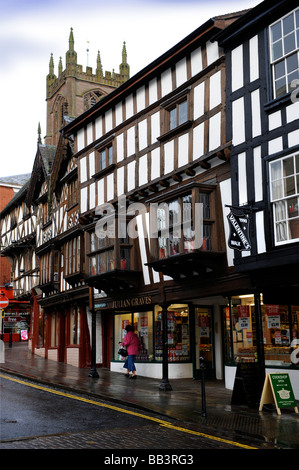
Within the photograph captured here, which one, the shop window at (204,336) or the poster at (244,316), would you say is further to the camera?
the shop window at (204,336)

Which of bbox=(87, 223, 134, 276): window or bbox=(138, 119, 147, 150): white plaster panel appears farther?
bbox=(138, 119, 147, 150): white plaster panel

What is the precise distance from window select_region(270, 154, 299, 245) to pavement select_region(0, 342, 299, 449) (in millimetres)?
3895

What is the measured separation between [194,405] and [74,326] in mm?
13233

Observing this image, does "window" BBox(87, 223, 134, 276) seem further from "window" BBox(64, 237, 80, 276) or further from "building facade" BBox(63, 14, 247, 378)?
"window" BBox(64, 237, 80, 276)

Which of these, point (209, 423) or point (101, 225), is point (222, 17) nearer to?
point (101, 225)

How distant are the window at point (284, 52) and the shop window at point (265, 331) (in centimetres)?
556

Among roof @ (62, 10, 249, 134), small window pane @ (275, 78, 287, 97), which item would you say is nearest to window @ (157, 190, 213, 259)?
small window pane @ (275, 78, 287, 97)

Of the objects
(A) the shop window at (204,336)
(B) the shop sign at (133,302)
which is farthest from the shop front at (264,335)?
(B) the shop sign at (133,302)

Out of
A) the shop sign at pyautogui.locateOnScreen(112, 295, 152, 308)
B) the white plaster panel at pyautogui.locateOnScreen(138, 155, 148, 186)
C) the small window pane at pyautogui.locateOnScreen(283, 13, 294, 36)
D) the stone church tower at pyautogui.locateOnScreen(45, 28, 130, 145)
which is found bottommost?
the shop sign at pyautogui.locateOnScreen(112, 295, 152, 308)

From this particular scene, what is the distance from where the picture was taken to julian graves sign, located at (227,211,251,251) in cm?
1169

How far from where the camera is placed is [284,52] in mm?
12016

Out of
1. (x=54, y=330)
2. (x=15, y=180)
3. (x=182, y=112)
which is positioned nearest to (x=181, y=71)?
(x=182, y=112)

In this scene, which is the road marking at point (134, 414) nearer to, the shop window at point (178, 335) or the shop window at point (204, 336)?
the shop window at point (178, 335)

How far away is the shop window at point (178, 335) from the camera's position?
1719 cm
